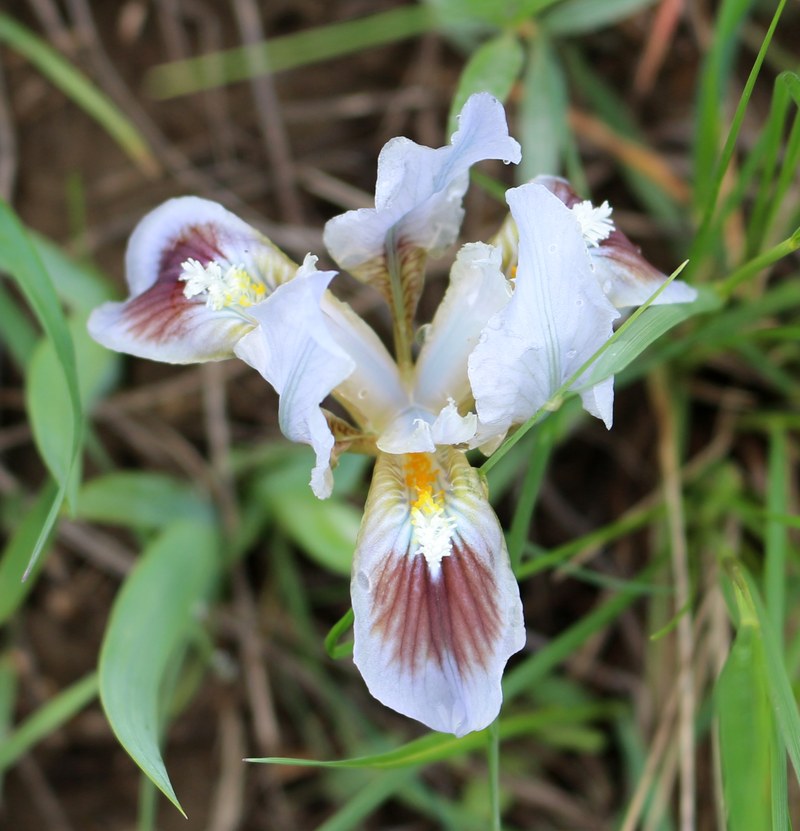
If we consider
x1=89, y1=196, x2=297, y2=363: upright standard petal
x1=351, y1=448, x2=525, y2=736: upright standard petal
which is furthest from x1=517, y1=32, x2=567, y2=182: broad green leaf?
x1=351, y1=448, x2=525, y2=736: upright standard petal

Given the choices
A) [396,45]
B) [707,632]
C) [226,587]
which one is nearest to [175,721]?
[226,587]

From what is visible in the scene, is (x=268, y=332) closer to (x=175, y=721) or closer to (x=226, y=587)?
(x=226, y=587)

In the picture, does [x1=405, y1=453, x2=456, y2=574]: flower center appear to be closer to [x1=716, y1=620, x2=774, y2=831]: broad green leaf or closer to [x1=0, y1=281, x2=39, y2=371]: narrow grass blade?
[x1=716, y1=620, x2=774, y2=831]: broad green leaf

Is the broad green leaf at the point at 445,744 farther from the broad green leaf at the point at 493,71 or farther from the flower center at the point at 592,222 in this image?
the broad green leaf at the point at 493,71

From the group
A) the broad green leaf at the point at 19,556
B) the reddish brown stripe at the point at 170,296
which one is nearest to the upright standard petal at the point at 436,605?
the reddish brown stripe at the point at 170,296

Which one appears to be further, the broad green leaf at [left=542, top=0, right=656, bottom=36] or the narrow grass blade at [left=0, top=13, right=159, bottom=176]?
the narrow grass blade at [left=0, top=13, right=159, bottom=176]
